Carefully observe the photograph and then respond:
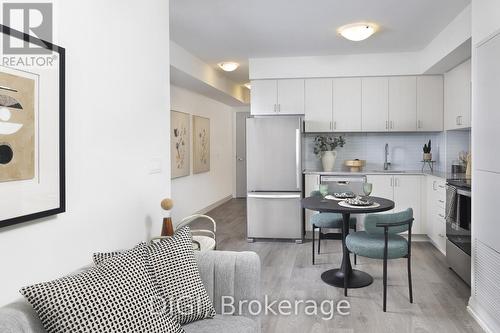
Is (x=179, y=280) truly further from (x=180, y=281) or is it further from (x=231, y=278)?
(x=231, y=278)

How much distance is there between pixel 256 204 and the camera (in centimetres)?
541

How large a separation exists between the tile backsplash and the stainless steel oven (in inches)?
75.3

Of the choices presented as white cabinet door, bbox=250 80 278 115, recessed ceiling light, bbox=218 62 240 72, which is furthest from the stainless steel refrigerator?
recessed ceiling light, bbox=218 62 240 72

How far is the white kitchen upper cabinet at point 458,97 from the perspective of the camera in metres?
4.52

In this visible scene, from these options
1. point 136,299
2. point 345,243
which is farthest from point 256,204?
point 136,299

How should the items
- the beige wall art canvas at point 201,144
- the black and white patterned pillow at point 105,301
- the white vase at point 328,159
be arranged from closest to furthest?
the black and white patterned pillow at point 105,301, the white vase at point 328,159, the beige wall art canvas at point 201,144

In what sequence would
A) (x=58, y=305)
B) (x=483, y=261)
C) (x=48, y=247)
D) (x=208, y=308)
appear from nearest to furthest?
(x=58, y=305)
(x=48, y=247)
(x=208, y=308)
(x=483, y=261)

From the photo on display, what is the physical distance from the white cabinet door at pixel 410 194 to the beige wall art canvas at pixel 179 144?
321cm

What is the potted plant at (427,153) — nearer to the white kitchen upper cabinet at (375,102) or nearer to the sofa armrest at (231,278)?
the white kitchen upper cabinet at (375,102)

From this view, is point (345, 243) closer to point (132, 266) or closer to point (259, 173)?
point (259, 173)

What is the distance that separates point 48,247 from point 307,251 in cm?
360

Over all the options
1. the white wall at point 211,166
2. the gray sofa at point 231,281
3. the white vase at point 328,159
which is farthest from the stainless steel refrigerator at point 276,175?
the gray sofa at point 231,281

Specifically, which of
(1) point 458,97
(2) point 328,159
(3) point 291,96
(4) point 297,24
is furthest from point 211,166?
(1) point 458,97

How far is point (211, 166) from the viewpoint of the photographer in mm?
8312
